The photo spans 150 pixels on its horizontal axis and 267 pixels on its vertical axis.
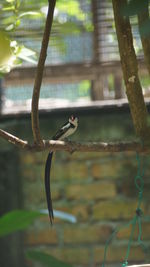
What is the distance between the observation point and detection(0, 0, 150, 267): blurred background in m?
2.14

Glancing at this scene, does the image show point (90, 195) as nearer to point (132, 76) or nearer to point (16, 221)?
point (132, 76)

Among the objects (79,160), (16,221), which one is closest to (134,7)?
(16,221)

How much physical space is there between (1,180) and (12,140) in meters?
1.45

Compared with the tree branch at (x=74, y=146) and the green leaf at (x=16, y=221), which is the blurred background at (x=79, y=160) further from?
the green leaf at (x=16, y=221)

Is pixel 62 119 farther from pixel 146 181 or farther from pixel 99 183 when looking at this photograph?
pixel 146 181

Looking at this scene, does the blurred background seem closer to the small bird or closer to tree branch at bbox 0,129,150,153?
the small bird

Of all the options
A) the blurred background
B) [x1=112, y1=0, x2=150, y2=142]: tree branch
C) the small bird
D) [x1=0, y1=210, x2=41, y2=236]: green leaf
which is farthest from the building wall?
[x1=0, y1=210, x2=41, y2=236]: green leaf

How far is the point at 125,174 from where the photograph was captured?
2211 millimetres

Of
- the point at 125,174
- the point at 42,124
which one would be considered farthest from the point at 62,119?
the point at 125,174

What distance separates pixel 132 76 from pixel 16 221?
535mm

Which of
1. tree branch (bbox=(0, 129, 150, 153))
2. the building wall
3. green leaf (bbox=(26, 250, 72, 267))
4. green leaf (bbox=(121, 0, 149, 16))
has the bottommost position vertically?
the building wall

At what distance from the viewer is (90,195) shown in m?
2.22

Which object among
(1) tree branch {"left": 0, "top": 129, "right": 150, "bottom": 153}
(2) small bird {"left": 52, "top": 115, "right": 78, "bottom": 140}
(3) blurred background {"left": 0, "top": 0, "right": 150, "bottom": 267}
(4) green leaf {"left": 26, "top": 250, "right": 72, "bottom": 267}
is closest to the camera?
(4) green leaf {"left": 26, "top": 250, "right": 72, "bottom": 267}

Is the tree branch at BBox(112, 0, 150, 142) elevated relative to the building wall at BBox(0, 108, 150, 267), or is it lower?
elevated
